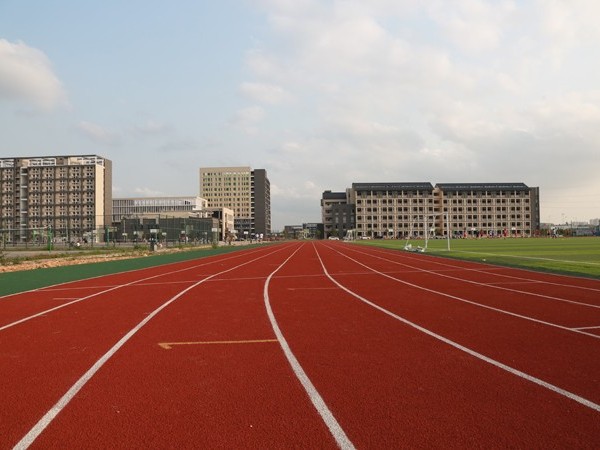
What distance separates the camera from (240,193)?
18275 centimetres

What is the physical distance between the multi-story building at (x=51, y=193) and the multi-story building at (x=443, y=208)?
8079cm

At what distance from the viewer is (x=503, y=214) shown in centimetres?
14325

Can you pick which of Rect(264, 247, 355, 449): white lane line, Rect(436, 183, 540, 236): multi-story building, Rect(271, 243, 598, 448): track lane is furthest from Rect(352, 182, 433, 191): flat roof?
Rect(264, 247, 355, 449): white lane line

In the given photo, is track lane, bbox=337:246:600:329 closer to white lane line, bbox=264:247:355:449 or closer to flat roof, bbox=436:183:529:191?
white lane line, bbox=264:247:355:449

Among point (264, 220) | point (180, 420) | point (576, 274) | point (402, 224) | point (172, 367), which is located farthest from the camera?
point (264, 220)

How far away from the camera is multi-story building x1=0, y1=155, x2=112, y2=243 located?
114625mm

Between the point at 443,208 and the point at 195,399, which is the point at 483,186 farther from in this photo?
the point at 195,399

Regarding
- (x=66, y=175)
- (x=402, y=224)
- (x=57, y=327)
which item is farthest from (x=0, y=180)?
(x=57, y=327)

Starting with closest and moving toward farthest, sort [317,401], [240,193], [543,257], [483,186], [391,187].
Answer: [317,401] → [543,257] → [391,187] → [483,186] → [240,193]

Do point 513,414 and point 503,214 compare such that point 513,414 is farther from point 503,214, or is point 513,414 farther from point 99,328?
point 503,214

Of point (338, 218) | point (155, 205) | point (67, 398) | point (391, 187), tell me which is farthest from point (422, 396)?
point (338, 218)

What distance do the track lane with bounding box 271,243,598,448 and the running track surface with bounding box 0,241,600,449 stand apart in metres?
0.02

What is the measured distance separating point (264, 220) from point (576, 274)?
556 ft

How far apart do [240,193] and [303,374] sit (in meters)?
180
